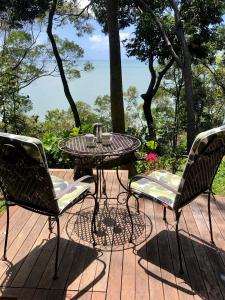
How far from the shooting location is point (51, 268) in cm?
228

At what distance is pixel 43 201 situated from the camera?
85.7 inches

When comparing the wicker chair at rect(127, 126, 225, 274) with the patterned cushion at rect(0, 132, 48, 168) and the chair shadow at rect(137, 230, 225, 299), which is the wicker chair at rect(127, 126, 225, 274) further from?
the patterned cushion at rect(0, 132, 48, 168)

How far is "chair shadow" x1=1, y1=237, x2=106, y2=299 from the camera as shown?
211 cm

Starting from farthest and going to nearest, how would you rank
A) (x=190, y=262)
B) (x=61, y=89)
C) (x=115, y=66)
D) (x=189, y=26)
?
1. (x=61, y=89)
2. (x=189, y=26)
3. (x=115, y=66)
4. (x=190, y=262)

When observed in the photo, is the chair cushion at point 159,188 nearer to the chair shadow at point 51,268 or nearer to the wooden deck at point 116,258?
the wooden deck at point 116,258

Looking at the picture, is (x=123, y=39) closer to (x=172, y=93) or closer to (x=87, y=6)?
(x=87, y=6)

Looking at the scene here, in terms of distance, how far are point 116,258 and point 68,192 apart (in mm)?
577

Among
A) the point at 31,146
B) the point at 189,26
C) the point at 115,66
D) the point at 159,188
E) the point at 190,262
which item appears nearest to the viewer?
the point at 31,146

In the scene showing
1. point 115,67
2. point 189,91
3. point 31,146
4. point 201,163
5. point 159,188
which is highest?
point 115,67

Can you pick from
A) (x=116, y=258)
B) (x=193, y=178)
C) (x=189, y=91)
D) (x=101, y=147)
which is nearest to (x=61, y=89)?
(x=189, y=91)

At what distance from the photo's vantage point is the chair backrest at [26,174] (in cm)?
195

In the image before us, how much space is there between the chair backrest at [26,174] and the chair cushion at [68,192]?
96 mm

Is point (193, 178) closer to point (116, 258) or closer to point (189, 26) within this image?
point (116, 258)

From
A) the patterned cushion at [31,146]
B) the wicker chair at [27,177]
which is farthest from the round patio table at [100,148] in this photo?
the patterned cushion at [31,146]
